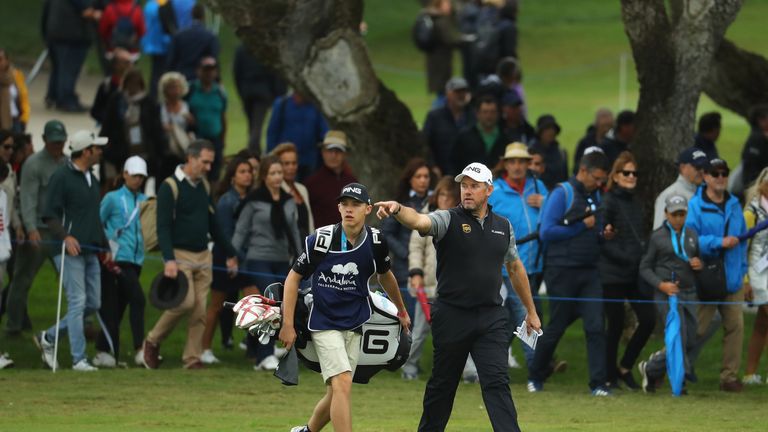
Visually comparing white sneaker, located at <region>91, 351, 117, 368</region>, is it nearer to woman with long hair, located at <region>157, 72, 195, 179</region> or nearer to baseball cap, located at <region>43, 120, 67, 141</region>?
baseball cap, located at <region>43, 120, 67, 141</region>

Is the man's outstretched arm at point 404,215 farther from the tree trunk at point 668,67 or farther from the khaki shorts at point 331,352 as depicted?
the tree trunk at point 668,67

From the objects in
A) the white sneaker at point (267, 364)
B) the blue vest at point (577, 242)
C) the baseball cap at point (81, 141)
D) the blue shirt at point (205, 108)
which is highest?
the baseball cap at point (81, 141)

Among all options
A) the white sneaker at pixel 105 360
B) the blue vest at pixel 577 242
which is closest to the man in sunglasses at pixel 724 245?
the blue vest at pixel 577 242

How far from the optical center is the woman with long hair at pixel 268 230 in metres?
16.2

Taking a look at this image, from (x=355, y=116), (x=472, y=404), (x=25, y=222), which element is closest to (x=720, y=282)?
(x=472, y=404)

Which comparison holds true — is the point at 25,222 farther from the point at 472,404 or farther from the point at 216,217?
the point at 472,404

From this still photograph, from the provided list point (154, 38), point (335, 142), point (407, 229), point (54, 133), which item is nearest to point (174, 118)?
point (335, 142)

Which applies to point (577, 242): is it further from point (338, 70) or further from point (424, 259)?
point (338, 70)

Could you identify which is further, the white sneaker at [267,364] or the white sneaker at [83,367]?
the white sneaker at [267,364]

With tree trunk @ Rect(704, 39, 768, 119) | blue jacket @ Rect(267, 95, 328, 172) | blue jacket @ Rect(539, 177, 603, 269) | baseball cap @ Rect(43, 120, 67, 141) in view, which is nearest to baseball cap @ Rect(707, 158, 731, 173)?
blue jacket @ Rect(539, 177, 603, 269)

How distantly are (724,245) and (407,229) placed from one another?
317cm

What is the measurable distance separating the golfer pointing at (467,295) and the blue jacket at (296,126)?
8545 millimetres

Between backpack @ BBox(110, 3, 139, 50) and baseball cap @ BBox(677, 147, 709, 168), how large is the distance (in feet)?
44.5

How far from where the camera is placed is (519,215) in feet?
52.8
